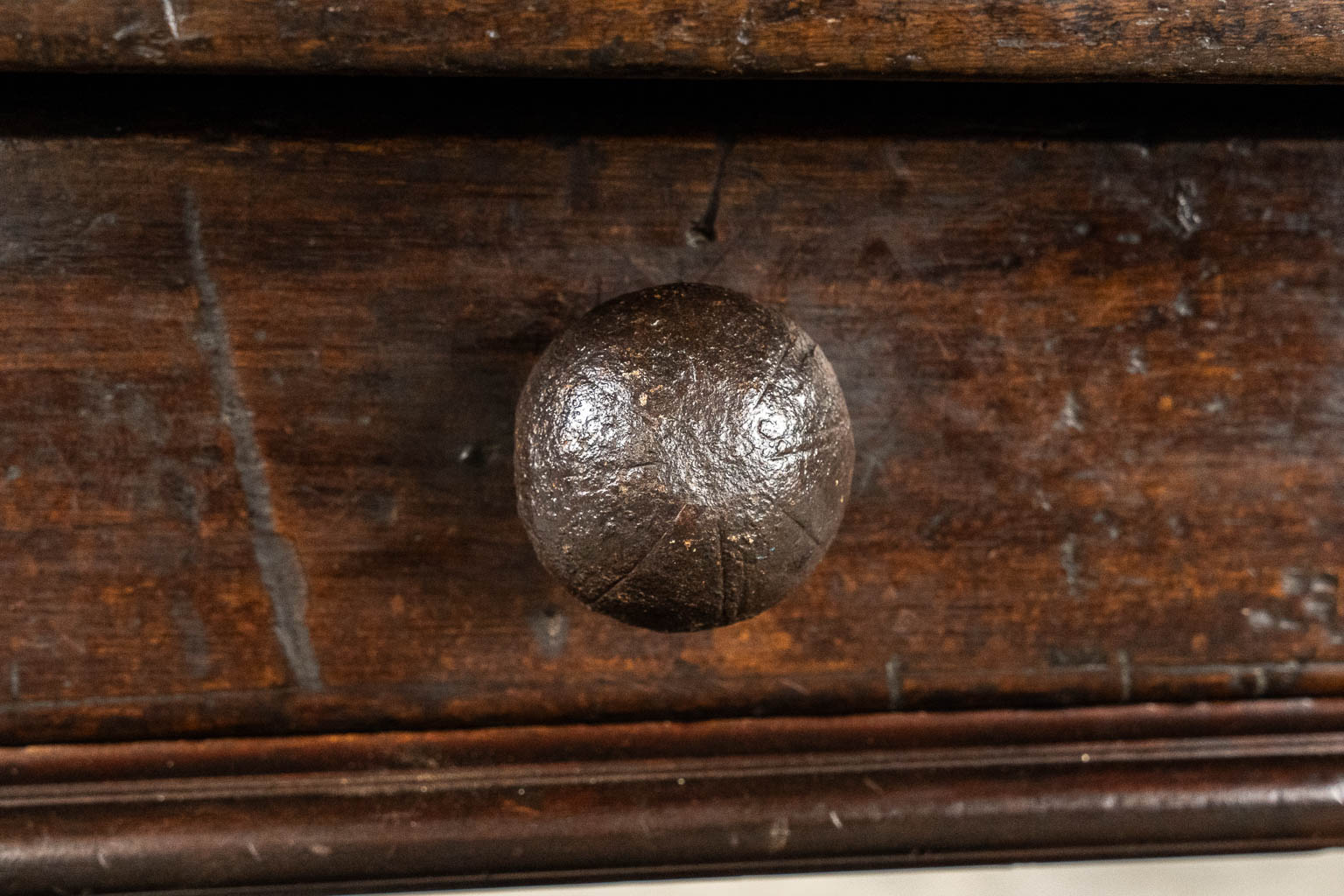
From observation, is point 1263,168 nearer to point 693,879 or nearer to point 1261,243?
point 1261,243

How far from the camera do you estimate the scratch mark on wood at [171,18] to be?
0.45m

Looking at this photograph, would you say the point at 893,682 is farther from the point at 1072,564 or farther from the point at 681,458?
the point at 681,458

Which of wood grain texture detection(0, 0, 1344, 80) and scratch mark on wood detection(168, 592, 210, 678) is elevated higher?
wood grain texture detection(0, 0, 1344, 80)

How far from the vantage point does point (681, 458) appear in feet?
1.63

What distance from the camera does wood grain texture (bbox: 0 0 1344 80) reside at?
457mm

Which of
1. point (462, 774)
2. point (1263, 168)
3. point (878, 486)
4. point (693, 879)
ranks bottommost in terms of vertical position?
point (693, 879)

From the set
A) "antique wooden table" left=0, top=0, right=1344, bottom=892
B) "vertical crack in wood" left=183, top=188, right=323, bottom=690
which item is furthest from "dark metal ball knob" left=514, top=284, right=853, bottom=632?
"vertical crack in wood" left=183, top=188, right=323, bottom=690

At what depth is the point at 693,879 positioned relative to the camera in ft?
Result: 2.55

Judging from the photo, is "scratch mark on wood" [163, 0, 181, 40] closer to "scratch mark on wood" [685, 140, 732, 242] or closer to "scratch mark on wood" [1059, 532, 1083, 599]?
"scratch mark on wood" [685, 140, 732, 242]

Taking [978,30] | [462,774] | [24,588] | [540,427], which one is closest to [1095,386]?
[978,30]

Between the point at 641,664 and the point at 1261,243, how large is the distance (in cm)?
55

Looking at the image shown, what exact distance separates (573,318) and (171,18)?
282mm

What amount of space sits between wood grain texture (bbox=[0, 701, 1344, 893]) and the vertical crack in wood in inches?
3.3

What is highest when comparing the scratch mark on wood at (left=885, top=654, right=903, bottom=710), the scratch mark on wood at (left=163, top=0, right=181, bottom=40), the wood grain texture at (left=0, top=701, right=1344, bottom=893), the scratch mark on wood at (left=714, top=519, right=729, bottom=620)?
the scratch mark on wood at (left=163, top=0, right=181, bottom=40)
